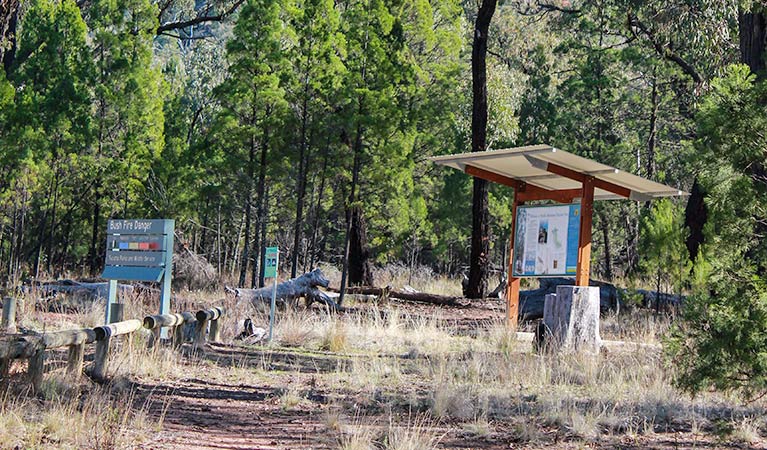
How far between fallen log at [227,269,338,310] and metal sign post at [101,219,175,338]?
3.45m

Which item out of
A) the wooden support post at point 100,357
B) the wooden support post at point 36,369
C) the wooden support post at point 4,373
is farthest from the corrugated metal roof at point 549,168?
the wooden support post at point 4,373

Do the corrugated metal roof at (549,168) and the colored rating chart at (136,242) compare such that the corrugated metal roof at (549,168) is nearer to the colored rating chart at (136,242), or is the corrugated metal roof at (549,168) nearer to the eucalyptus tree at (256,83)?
the colored rating chart at (136,242)

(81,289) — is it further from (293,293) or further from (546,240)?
(546,240)

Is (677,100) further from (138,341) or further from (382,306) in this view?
(138,341)

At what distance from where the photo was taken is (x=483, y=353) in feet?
36.4

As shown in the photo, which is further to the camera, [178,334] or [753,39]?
[178,334]

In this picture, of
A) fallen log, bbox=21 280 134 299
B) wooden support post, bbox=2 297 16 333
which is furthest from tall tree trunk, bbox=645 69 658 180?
wooden support post, bbox=2 297 16 333

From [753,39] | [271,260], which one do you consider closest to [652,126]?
[271,260]

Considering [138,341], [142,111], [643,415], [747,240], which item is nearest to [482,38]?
[142,111]

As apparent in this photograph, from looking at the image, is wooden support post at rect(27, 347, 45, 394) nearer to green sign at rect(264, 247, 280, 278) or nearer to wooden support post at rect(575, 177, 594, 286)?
green sign at rect(264, 247, 280, 278)

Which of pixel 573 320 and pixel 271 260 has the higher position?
pixel 271 260

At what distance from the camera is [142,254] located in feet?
40.0

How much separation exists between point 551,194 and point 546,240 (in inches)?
45.5

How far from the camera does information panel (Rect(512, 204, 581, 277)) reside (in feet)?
43.3
